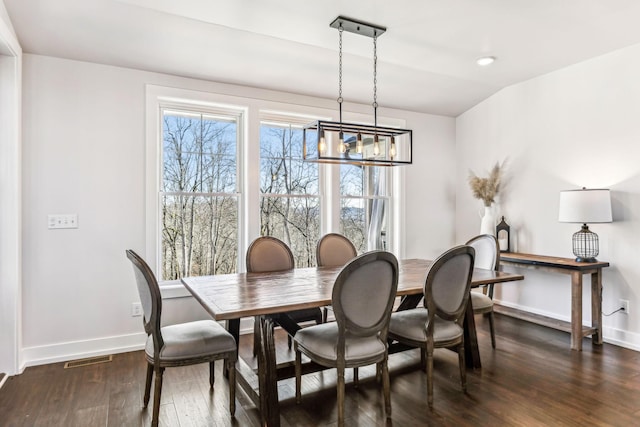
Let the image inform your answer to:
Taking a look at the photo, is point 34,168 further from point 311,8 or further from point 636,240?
point 636,240

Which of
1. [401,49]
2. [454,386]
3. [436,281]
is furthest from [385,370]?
[401,49]

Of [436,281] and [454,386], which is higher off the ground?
[436,281]

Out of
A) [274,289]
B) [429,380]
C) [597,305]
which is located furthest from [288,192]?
[597,305]

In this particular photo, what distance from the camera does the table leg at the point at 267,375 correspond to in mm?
2268

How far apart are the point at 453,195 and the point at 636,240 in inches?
88.3

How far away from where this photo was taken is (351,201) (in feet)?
15.9

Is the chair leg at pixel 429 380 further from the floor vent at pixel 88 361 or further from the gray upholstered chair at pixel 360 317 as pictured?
the floor vent at pixel 88 361

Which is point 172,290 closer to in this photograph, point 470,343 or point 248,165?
point 248,165

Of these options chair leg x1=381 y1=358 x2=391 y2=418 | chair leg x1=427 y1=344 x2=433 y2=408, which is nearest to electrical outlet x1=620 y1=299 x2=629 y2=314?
chair leg x1=427 y1=344 x2=433 y2=408

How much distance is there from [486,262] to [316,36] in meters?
2.58

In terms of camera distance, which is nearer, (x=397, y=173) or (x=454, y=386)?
(x=454, y=386)

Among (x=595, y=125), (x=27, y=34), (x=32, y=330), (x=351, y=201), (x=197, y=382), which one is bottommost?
(x=197, y=382)

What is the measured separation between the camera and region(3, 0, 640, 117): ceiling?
2842 mm

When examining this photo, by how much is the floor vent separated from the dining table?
1228mm
